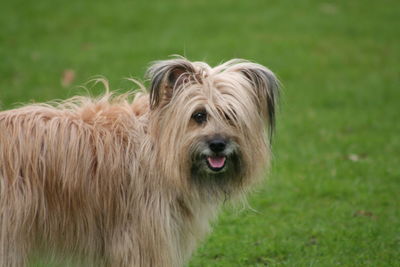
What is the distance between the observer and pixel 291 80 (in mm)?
12633

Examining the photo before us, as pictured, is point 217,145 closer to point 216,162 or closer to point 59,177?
point 216,162

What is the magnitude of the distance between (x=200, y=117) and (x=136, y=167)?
617mm

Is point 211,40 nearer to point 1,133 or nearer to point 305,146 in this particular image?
point 305,146

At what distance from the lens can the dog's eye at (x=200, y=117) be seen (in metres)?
4.61

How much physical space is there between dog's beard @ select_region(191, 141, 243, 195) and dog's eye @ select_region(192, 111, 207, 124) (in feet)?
0.62

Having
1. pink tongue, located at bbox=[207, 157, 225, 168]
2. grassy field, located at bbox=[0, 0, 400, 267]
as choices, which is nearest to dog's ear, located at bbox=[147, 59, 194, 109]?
pink tongue, located at bbox=[207, 157, 225, 168]

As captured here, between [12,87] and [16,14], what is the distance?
4.62m

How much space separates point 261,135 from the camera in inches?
190

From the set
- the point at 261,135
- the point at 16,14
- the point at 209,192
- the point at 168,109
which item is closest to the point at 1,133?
the point at 168,109


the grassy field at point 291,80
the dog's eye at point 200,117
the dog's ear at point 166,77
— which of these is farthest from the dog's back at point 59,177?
the grassy field at point 291,80

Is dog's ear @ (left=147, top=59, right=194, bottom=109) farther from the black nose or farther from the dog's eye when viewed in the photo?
the black nose

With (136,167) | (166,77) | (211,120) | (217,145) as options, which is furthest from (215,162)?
(166,77)

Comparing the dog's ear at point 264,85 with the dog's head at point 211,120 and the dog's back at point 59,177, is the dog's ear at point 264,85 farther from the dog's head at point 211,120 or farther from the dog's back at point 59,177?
the dog's back at point 59,177

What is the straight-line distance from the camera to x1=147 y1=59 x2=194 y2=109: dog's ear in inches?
178
